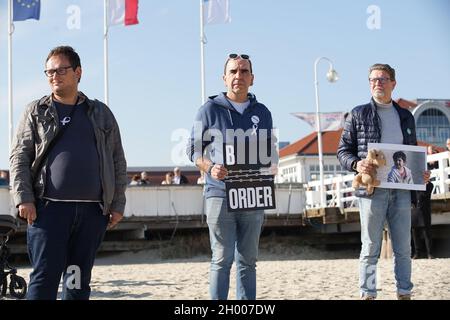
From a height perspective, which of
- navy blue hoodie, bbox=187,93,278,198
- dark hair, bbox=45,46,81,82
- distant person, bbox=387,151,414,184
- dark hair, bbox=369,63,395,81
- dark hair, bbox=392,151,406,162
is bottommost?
distant person, bbox=387,151,414,184

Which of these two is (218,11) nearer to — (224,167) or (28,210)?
(224,167)

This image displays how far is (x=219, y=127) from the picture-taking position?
516cm

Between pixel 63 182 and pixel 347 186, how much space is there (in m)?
20.5

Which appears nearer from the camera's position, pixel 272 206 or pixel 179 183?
pixel 272 206

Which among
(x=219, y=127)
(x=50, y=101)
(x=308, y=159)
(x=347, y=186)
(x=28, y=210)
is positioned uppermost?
(x=308, y=159)

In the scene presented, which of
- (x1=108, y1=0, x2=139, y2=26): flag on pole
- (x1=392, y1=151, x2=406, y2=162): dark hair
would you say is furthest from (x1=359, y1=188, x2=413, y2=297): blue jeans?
(x1=108, y1=0, x2=139, y2=26): flag on pole

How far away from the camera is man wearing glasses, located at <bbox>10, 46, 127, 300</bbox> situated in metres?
4.37

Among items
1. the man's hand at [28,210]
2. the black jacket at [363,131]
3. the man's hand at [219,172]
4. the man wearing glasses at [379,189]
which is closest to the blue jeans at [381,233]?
the man wearing glasses at [379,189]

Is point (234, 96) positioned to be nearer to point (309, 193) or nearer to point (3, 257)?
point (3, 257)

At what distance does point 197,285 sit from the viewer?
970 cm

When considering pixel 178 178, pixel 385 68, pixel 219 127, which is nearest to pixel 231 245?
pixel 219 127

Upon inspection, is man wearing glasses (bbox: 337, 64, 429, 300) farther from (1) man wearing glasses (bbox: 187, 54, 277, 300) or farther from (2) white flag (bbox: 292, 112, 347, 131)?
(2) white flag (bbox: 292, 112, 347, 131)
